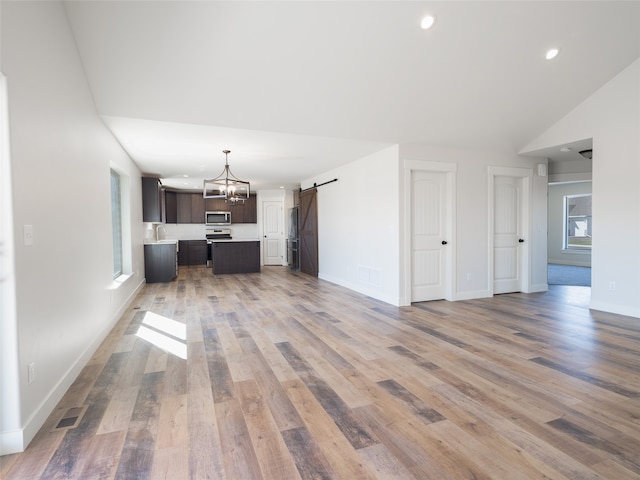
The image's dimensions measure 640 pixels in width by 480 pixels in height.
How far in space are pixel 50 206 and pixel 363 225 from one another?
457 cm

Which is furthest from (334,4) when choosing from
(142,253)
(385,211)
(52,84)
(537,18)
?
(142,253)

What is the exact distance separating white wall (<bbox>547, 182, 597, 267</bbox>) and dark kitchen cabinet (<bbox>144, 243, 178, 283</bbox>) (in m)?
10.3

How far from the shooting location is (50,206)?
229 cm

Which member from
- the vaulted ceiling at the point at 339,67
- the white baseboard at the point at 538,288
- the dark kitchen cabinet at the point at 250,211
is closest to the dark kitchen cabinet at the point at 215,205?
the dark kitchen cabinet at the point at 250,211

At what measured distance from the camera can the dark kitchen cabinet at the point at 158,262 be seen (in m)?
7.32

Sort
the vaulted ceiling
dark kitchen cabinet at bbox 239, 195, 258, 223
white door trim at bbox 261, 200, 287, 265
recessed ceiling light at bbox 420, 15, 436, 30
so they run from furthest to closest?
1. dark kitchen cabinet at bbox 239, 195, 258, 223
2. white door trim at bbox 261, 200, 287, 265
3. recessed ceiling light at bbox 420, 15, 436, 30
4. the vaulted ceiling

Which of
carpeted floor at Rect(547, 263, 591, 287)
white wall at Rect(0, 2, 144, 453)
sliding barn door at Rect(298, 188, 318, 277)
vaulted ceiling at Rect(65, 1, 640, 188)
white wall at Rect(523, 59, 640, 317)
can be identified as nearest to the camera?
white wall at Rect(0, 2, 144, 453)

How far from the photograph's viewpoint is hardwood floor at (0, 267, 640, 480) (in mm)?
1678

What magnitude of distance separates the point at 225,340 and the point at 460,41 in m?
3.83

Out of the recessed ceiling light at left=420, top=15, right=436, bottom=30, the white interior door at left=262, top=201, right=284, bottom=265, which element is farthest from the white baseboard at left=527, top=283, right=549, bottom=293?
the white interior door at left=262, top=201, right=284, bottom=265

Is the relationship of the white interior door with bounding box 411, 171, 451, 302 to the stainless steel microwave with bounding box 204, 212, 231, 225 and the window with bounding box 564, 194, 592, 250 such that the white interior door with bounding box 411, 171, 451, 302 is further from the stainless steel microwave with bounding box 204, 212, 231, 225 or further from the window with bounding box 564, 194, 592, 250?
the stainless steel microwave with bounding box 204, 212, 231, 225

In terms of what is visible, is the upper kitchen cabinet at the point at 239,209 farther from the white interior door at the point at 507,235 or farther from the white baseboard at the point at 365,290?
the white interior door at the point at 507,235

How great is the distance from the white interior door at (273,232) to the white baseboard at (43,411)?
7.52m

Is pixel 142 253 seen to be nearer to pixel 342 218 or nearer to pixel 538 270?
pixel 342 218
